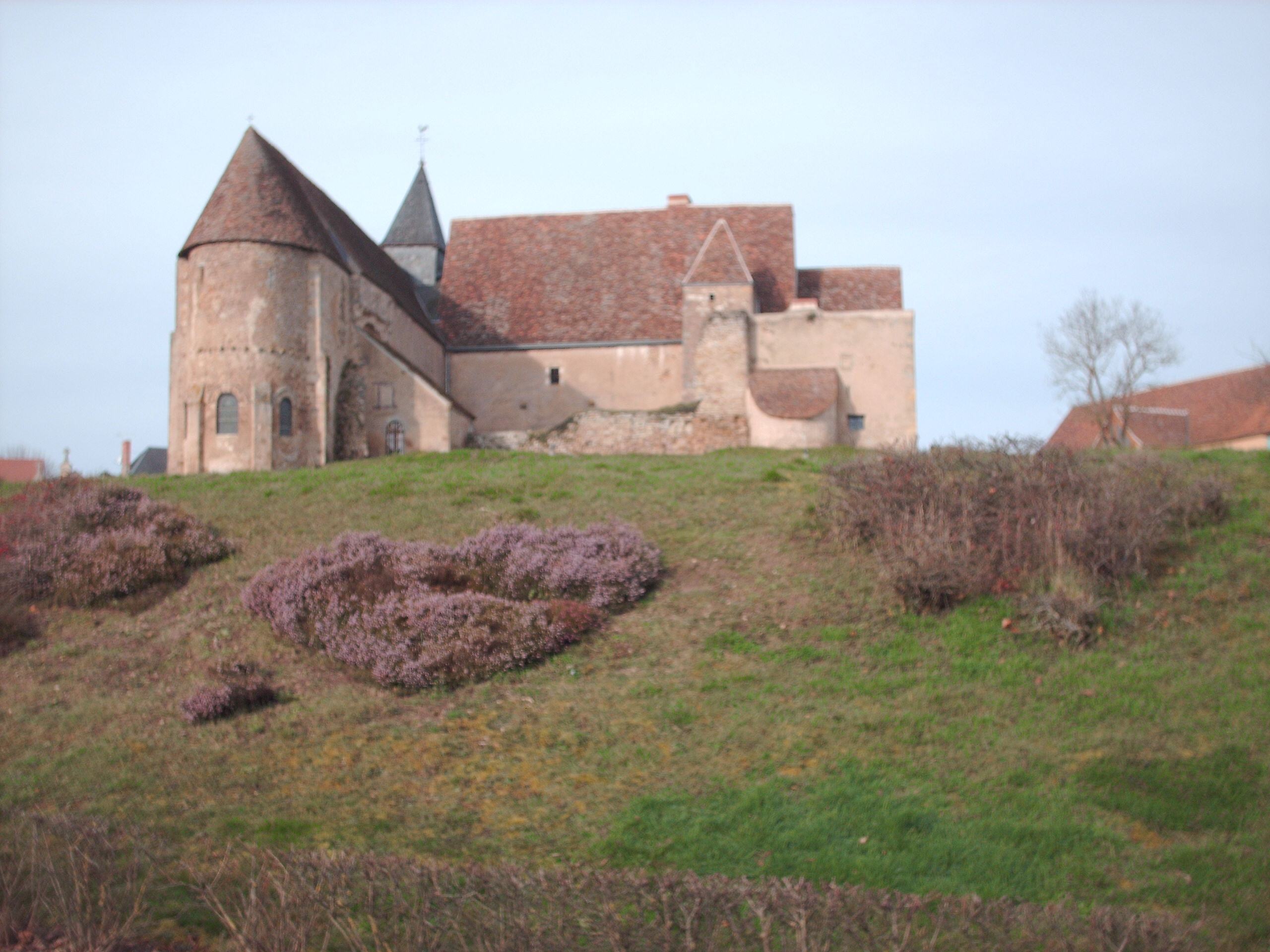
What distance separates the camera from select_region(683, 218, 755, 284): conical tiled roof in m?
32.3

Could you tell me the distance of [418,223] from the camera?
43.8m

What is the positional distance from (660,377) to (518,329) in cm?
454

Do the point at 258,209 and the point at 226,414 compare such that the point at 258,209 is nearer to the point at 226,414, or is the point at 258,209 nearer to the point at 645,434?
the point at 226,414

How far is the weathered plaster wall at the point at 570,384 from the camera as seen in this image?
33.1 m

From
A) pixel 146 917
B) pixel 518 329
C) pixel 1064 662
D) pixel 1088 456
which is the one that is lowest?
pixel 146 917

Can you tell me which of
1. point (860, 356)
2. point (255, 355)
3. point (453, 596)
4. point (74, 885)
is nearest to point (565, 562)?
point (453, 596)

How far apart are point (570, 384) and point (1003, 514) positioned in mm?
21008

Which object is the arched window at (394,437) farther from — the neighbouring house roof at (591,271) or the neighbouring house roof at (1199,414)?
the neighbouring house roof at (1199,414)

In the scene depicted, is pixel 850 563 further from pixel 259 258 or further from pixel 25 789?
pixel 259 258

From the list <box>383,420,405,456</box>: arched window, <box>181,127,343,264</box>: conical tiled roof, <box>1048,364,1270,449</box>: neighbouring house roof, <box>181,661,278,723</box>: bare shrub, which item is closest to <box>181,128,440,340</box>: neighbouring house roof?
<box>181,127,343,264</box>: conical tiled roof

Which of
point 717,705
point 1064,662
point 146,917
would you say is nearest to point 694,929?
point 146,917

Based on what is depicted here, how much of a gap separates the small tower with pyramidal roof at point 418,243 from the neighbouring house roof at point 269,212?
39.9ft

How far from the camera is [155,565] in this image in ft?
52.1

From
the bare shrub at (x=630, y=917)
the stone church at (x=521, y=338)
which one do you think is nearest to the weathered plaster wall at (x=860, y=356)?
the stone church at (x=521, y=338)
